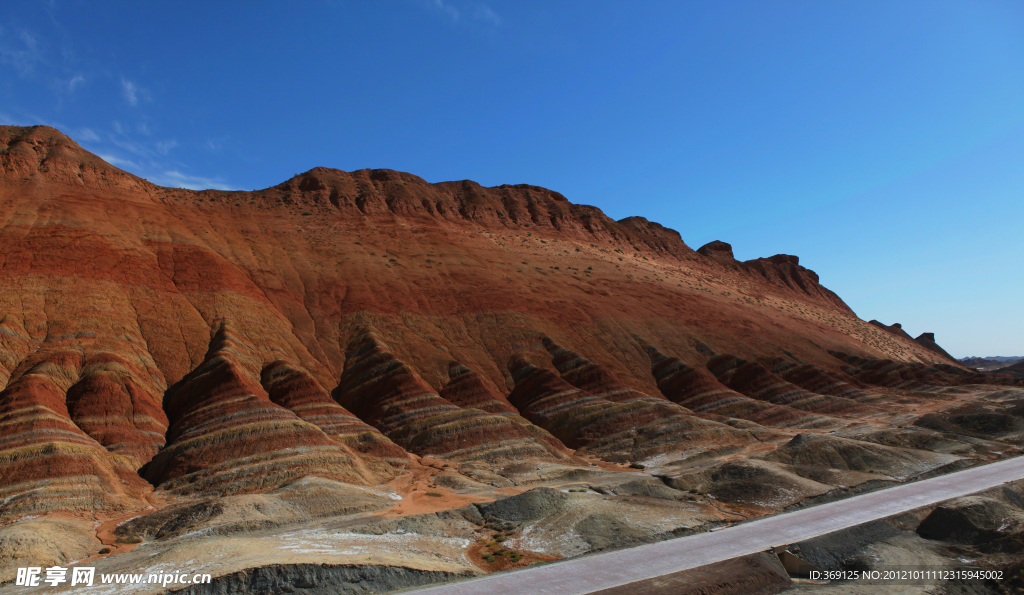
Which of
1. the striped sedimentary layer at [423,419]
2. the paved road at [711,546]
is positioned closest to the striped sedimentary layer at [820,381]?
the paved road at [711,546]

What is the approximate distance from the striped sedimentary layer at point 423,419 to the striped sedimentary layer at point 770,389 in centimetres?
2777

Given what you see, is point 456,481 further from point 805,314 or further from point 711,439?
point 805,314

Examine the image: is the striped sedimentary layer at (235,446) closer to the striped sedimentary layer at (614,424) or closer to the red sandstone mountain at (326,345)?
the red sandstone mountain at (326,345)

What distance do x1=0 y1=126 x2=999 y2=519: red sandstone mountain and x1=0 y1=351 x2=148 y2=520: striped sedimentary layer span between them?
140 millimetres

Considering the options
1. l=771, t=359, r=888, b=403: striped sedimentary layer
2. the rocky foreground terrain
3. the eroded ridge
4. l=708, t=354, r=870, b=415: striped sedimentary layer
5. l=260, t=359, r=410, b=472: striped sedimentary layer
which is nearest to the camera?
the rocky foreground terrain

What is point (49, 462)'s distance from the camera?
26.8 m

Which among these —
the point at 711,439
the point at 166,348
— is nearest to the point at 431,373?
the point at 166,348

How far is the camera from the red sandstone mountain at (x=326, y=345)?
31922 millimetres

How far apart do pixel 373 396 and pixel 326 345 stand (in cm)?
994

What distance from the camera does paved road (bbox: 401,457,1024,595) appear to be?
642 inches

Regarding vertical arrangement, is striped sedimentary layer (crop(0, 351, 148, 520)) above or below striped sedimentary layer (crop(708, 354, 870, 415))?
below

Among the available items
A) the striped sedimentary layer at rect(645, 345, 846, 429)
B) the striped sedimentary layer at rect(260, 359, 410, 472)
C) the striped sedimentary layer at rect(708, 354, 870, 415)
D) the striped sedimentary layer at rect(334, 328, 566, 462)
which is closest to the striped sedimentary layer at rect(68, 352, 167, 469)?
the striped sedimentary layer at rect(260, 359, 410, 472)

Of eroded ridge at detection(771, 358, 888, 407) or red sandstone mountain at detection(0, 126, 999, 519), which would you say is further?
eroded ridge at detection(771, 358, 888, 407)

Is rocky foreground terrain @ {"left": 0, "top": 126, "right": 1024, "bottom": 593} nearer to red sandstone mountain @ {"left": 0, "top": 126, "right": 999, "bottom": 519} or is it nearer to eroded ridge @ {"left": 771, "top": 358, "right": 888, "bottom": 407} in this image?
red sandstone mountain @ {"left": 0, "top": 126, "right": 999, "bottom": 519}
